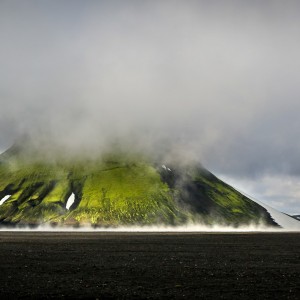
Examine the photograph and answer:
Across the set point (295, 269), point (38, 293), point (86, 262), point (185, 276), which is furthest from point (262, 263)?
A: point (38, 293)

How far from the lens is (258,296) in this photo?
34.3 metres

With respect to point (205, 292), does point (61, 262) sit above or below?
below

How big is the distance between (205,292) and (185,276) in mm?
9897

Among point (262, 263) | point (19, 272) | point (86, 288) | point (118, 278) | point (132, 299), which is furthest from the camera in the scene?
point (262, 263)

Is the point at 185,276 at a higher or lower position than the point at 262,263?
higher

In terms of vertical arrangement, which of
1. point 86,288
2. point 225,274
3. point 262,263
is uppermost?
point 86,288

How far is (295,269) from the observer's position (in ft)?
174

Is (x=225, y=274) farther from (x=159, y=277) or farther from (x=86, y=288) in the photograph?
(x=86, y=288)

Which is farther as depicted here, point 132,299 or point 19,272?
point 19,272

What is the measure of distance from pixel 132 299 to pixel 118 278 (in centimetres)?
1201

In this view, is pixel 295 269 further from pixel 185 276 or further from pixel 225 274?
pixel 185 276

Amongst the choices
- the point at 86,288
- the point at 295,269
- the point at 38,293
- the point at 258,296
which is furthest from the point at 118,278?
the point at 295,269

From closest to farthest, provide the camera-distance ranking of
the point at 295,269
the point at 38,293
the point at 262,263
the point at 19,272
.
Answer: the point at 38,293
the point at 19,272
the point at 295,269
the point at 262,263

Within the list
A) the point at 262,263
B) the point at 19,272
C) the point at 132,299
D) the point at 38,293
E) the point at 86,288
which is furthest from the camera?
the point at 262,263
